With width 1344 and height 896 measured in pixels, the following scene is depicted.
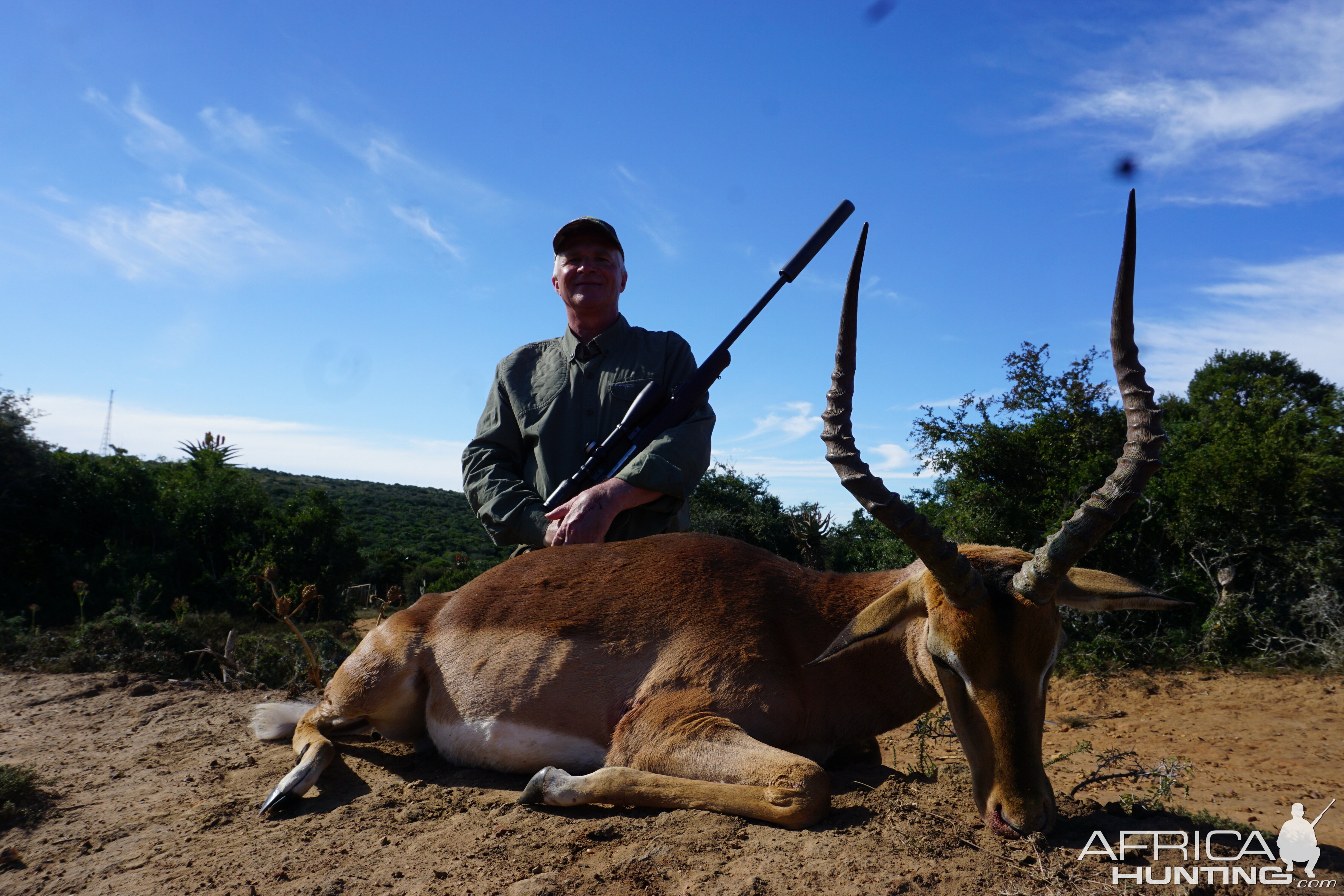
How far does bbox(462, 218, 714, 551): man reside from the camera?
223 inches

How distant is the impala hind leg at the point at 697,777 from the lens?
3316mm

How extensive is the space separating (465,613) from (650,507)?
166 centimetres

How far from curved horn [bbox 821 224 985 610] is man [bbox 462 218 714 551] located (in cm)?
196

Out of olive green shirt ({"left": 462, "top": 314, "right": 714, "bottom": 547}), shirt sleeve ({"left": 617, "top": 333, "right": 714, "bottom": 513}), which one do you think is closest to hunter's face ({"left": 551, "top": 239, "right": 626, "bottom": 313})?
olive green shirt ({"left": 462, "top": 314, "right": 714, "bottom": 547})

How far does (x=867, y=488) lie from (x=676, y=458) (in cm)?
212

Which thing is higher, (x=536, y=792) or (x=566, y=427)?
(x=566, y=427)

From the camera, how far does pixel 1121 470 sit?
11.0 feet

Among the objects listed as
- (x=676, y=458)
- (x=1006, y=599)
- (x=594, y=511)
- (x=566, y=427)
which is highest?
(x=566, y=427)

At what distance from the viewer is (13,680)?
7.52 metres

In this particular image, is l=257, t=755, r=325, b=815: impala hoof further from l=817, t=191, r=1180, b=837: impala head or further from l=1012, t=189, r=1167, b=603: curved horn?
l=1012, t=189, r=1167, b=603: curved horn

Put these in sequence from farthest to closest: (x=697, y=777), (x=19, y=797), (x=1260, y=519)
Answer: (x=1260, y=519) < (x=19, y=797) < (x=697, y=777)

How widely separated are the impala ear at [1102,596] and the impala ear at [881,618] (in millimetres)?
661

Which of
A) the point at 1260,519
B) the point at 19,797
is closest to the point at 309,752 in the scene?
the point at 19,797

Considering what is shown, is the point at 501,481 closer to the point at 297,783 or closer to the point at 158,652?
the point at 297,783
